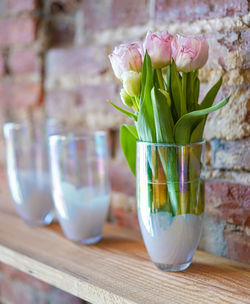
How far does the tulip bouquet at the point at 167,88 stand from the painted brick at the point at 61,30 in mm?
439

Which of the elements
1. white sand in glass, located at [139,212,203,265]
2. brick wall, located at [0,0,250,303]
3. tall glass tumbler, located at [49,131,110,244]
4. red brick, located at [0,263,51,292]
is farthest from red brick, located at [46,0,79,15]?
Result: red brick, located at [0,263,51,292]

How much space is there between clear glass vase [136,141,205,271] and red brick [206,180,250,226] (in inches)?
2.6

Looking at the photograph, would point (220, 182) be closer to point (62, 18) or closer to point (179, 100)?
Answer: point (179, 100)

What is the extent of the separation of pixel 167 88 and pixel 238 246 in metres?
0.31

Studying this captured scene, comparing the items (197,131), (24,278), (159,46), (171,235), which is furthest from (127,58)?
(24,278)

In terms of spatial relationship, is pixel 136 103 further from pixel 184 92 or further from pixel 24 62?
pixel 24 62

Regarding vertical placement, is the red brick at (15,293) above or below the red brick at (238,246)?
below

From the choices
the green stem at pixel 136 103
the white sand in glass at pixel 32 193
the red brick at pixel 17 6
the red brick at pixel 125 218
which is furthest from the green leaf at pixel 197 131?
the red brick at pixel 17 6

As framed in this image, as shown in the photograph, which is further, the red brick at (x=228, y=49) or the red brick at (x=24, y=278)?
the red brick at (x=24, y=278)

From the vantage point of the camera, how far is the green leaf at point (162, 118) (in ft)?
1.98

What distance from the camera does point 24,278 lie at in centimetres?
115

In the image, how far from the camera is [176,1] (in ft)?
2.50

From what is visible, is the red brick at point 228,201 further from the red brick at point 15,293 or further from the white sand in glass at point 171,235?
the red brick at point 15,293

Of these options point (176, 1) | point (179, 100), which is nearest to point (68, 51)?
point (176, 1)
